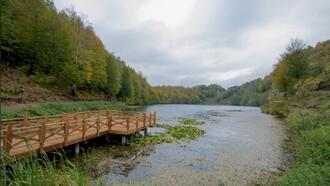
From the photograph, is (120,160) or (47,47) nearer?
(120,160)

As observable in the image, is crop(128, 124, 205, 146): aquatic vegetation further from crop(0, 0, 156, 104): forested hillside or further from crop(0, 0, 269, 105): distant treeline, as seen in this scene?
crop(0, 0, 269, 105): distant treeline

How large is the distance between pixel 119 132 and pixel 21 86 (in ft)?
57.0

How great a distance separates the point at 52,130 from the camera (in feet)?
42.7

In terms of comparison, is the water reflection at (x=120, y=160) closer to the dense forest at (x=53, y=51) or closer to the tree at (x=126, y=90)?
the dense forest at (x=53, y=51)

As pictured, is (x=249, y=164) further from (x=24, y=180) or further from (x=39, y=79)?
(x=39, y=79)

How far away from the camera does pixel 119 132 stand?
16141 millimetres

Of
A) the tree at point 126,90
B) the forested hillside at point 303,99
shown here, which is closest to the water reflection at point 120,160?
the forested hillside at point 303,99

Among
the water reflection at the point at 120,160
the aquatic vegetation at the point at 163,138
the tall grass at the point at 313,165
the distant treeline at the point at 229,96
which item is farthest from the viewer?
the distant treeline at the point at 229,96

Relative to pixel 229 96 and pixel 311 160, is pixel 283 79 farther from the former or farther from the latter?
pixel 229 96

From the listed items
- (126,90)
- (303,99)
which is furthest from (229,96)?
(303,99)

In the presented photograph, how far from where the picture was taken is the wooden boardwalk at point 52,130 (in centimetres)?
889

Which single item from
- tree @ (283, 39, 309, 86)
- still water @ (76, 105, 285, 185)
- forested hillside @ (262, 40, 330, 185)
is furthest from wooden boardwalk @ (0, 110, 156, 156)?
tree @ (283, 39, 309, 86)

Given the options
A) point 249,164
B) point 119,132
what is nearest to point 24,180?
point 249,164

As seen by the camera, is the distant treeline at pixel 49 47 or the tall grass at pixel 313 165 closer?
the tall grass at pixel 313 165
